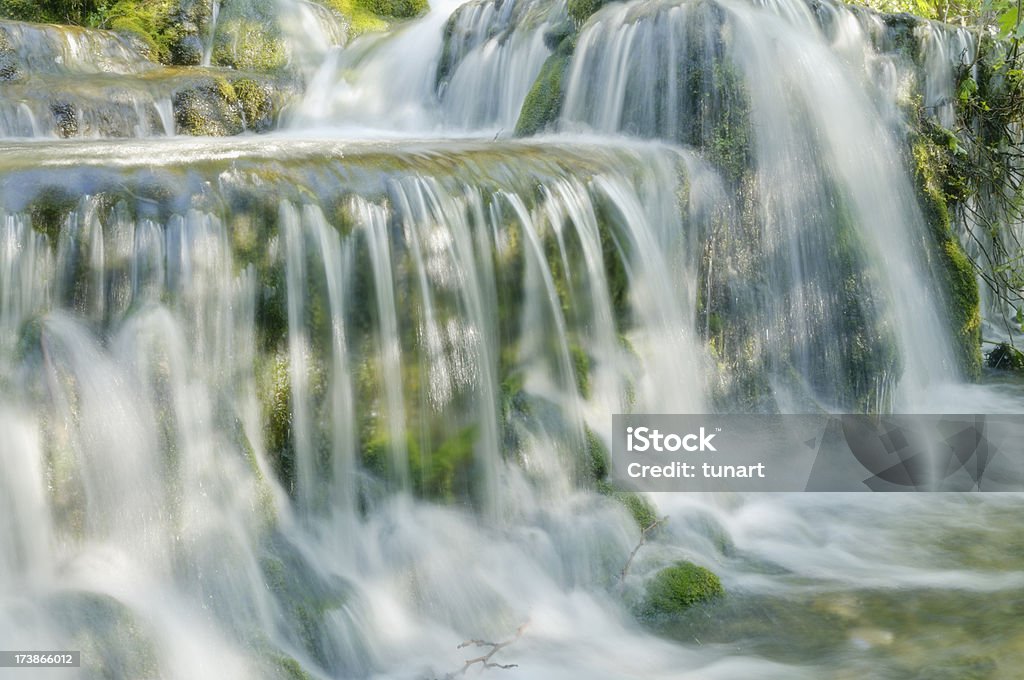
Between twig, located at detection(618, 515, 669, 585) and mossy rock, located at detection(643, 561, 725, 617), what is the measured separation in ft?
0.42

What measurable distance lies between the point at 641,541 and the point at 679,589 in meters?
0.40

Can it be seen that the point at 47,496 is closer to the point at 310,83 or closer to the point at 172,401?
the point at 172,401

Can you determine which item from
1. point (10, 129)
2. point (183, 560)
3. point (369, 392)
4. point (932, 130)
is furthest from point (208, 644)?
point (932, 130)

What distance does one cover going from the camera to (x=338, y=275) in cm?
420

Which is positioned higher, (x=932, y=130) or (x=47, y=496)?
(x=932, y=130)

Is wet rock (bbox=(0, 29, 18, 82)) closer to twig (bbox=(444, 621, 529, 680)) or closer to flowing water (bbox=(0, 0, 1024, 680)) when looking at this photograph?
flowing water (bbox=(0, 0, 1024, 680))

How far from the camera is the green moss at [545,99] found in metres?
6.66

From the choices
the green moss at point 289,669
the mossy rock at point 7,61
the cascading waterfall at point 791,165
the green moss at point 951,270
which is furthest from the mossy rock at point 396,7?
the green moss at point 289,669

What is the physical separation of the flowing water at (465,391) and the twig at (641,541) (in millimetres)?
36

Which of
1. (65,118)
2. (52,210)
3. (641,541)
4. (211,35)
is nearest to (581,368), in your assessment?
(641,541)

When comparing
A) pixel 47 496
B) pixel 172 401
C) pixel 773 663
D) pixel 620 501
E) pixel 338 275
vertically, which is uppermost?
pixel 338 275

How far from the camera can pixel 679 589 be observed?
13.2 feet

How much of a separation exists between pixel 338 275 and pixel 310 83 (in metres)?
6.18

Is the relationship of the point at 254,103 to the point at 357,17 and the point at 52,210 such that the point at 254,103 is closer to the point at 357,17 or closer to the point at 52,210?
the point at 357,17
